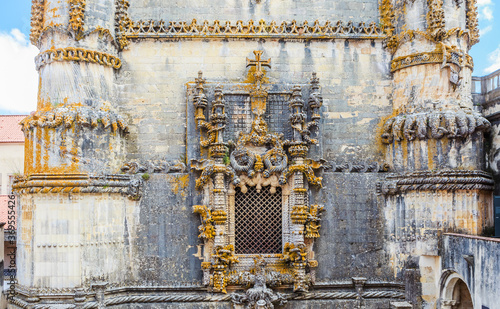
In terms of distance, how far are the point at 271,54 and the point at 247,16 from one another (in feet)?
4.73

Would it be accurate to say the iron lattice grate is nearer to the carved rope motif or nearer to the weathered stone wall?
the weathered stone wall

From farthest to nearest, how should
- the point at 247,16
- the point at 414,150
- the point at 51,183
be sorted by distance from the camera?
the point at 247,16 < the point at 414,150 < the point at 51,183

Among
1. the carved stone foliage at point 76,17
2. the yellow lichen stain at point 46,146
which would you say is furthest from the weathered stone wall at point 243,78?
the yellow lichen stain at point 46,146

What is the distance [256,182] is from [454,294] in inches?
251

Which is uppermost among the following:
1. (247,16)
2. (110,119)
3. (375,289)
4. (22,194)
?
(247,16)

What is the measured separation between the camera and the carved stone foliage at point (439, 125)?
1213cm

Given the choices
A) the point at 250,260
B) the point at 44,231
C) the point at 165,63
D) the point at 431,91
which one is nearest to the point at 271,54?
the point at 165,63

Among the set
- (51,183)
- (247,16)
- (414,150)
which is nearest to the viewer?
(51,183)

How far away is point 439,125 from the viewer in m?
12.3

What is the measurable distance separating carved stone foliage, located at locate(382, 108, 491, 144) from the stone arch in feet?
12.9

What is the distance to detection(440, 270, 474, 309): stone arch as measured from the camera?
38.4ft

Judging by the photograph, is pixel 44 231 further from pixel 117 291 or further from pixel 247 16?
pixel 247 16

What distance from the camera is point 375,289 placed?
1285 cm

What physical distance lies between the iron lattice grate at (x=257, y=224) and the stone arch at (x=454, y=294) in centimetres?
475
